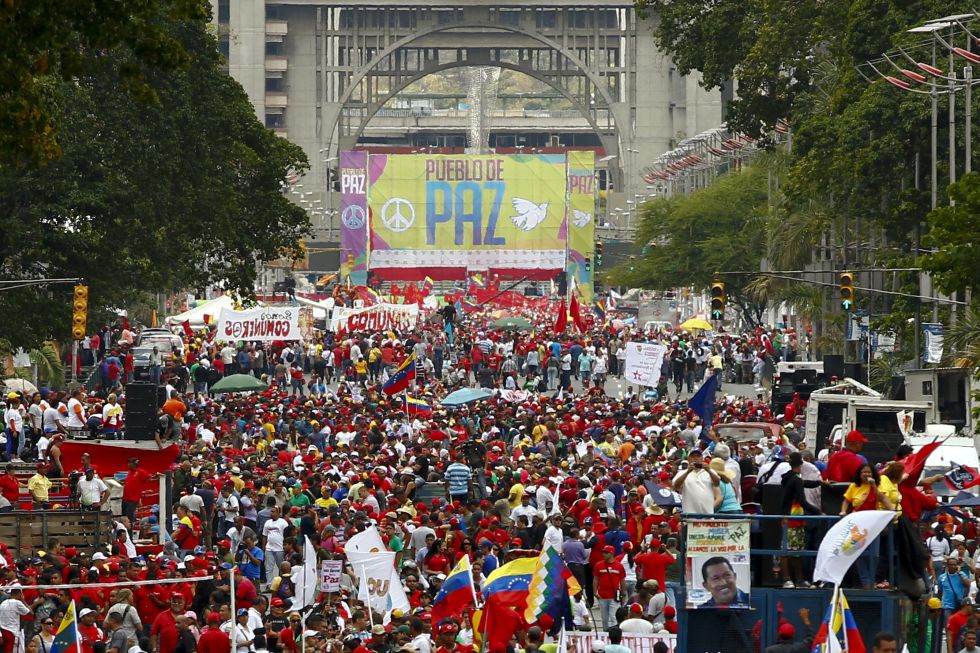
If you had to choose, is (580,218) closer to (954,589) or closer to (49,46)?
(954,589)

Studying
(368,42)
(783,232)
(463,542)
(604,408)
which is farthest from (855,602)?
(368,42)

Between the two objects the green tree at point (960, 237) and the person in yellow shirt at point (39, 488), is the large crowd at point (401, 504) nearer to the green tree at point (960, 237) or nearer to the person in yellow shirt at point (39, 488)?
the person in yellow shirt at point (39, 488)

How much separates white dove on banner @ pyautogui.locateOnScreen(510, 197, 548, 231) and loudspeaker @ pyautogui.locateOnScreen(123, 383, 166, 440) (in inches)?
3065

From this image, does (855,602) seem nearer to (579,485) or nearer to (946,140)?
(579,485)

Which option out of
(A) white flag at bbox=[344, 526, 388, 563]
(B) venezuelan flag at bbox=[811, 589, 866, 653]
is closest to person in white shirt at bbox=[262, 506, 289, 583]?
(A) white flag at bbox=[344, 526, 388, 563]

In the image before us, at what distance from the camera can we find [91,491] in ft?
86.1

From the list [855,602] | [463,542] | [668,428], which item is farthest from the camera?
[668,428]

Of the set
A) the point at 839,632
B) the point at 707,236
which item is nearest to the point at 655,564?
the point at 839,632

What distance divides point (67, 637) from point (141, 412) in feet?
41.9

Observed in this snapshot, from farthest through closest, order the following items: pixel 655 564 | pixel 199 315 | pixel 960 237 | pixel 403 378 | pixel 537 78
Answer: pixel 537 78 → pixel 199 315 → pixel 403 378 → pixel 960 237 → pixel 655 564

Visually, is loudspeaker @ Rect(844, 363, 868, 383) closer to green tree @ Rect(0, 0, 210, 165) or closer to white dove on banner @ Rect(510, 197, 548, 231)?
green tree @ Rect(0, 0, 210, 165)

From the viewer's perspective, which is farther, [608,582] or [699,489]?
[608,582]

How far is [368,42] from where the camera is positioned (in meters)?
179

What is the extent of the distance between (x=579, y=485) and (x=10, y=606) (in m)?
9.78
